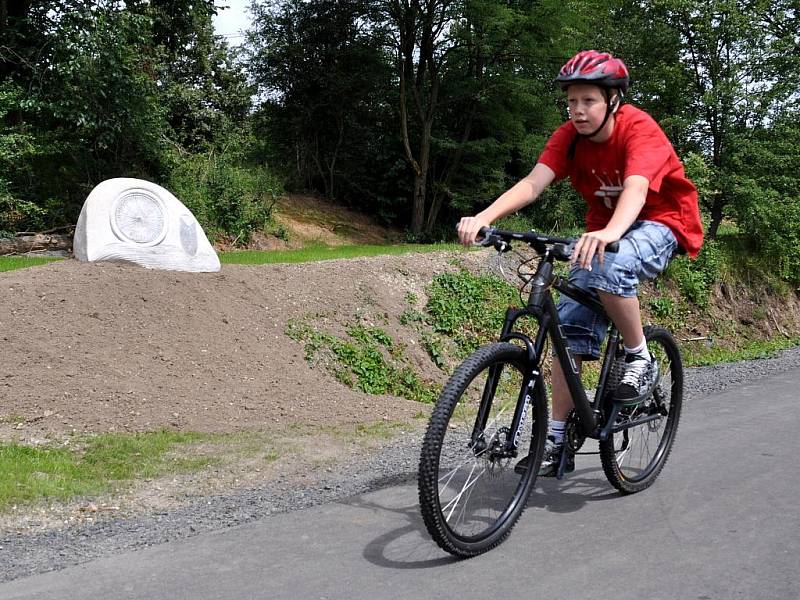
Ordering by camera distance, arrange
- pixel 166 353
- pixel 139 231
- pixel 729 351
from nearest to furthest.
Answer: pixel 166 353, pixel 139 231, pixel 729 351

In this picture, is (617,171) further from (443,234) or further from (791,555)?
(443,234)

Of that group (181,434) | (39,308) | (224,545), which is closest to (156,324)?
(39,308)

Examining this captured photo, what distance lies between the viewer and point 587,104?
415 cm

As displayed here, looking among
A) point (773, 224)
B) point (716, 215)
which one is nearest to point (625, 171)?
point (773, 224)

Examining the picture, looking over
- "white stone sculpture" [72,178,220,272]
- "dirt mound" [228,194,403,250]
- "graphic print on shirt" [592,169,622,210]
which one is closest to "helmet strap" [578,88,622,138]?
"graphic print on shirt" [592,169,622,210]

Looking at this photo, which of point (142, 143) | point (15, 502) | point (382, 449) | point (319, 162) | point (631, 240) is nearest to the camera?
point (631, 240)

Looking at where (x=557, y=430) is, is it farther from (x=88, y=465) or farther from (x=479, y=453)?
(x=88, y=465)

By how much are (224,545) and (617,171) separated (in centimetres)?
268

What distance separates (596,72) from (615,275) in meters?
0.98

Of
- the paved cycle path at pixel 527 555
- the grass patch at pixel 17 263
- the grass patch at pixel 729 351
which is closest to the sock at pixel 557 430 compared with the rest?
the paved cycle path at pixel 527 555

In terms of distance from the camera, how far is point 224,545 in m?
4.00

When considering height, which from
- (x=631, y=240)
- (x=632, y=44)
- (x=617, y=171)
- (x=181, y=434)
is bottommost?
(x=181, y=434)

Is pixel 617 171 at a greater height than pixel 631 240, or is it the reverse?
pixel 617 171

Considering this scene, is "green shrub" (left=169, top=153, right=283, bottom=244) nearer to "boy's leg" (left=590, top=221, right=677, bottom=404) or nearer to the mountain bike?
"boy's leg" (left=590, top=221, right=677, bottom=404)
